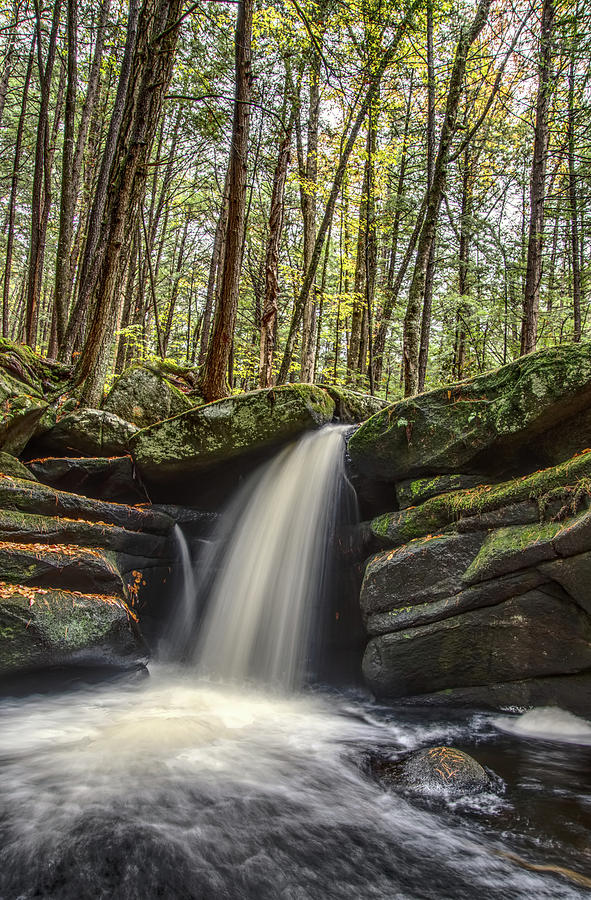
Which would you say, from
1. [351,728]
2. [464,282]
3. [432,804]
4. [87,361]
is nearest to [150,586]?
[351,728]

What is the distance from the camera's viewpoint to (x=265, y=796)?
3.65 m

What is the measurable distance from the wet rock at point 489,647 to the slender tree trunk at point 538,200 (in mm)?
6138

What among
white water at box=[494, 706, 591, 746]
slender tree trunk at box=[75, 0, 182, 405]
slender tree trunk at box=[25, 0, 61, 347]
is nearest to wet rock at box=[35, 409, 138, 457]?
slender tree trunk at box=[75, 0, 182, 405]

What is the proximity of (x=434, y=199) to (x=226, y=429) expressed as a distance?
7.12 metres

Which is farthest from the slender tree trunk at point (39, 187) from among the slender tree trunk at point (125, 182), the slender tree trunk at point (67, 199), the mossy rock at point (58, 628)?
the mossy rock at point (58, 628)

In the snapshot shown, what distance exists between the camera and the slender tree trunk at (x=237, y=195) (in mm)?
8836

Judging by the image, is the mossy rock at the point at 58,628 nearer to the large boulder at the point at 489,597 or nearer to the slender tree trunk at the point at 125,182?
the large boulder at the point at 489,597

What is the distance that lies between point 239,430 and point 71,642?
3608 millimetres

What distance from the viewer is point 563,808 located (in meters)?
3.38

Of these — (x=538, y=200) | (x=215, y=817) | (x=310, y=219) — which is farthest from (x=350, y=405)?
(x=310, y=219)

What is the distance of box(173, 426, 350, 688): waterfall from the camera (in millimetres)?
6758

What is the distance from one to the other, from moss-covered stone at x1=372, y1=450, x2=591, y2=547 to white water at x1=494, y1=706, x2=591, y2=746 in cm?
200

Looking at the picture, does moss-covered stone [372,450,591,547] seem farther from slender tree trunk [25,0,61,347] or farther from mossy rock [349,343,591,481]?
slender tree trunk [25,0,61,347]

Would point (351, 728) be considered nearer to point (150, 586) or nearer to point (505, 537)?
point (505, 537)
